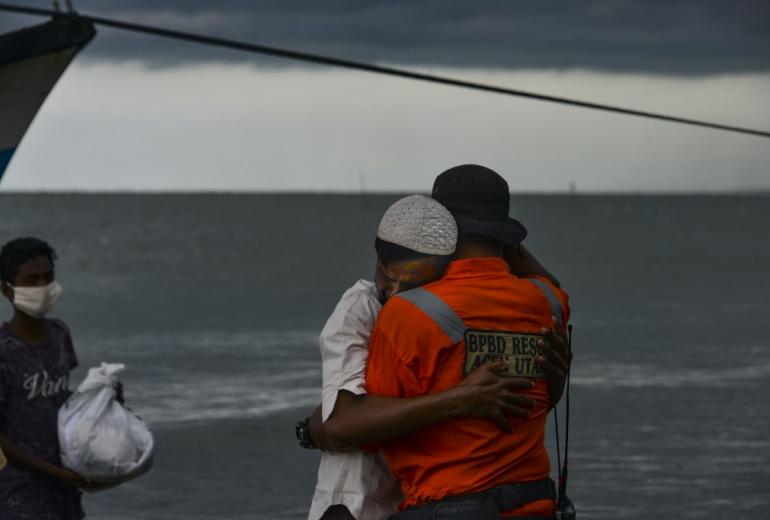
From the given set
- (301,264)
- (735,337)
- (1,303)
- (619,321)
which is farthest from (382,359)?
(301,264)

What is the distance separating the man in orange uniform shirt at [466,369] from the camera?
3.11 metres

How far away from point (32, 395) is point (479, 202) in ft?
7.34

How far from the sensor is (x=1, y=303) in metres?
44.4

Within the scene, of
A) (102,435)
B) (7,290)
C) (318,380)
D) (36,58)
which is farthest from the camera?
(318,380)

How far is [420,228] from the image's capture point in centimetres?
317

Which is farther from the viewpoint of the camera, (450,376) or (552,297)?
(552,297)

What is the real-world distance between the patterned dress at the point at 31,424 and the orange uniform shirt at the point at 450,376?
2.08 metres

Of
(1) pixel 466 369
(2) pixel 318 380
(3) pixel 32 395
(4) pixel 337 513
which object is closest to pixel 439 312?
(1) pixel 466 369

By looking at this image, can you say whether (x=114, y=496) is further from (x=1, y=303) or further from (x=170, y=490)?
(x=1, y=303)

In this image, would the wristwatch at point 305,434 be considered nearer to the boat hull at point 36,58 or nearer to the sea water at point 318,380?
the boat hull at point 36,58

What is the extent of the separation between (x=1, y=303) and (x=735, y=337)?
82.9 ft

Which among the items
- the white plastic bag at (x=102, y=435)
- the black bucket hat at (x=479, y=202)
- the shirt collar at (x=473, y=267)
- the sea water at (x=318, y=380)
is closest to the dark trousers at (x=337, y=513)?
the shirt collar at (x=473, y=267)

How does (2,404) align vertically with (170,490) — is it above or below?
above

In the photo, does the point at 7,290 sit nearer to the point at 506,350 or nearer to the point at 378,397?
the point at 378,397
